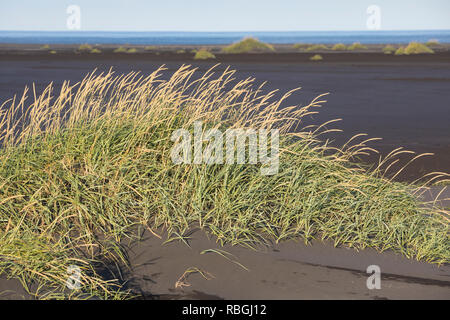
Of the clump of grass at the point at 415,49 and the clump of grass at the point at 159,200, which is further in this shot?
the clump of grass at the point at 415,49

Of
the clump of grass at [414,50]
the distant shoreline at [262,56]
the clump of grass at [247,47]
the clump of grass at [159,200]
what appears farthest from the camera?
the clump of grass at [247,47]

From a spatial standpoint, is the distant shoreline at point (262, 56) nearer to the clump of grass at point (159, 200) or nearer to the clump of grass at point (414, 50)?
the clump of grass at point (414, 50)

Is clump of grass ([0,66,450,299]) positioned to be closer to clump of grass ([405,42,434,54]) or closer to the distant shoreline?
the distant shoreline

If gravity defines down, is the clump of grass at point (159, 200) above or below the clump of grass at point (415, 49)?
below

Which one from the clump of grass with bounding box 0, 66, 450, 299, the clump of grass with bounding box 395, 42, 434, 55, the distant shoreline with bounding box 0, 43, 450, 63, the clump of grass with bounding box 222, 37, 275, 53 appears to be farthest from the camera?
the clump of grass with bounding box 222, 37, 275, 53

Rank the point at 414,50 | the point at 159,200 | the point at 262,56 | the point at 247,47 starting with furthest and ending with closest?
the point at 247,47 → the point at 414,50 → the point at 262,56 → the point at 159,200

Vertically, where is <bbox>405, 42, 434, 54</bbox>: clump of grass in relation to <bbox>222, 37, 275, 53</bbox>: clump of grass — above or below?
below

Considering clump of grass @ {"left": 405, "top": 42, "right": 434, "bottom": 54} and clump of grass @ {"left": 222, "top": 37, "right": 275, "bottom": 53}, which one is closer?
clump of grass @ {"left": 405, "top": 42, "right": 434, "bottom": 54}

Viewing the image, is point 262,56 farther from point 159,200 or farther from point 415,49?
point 159,200

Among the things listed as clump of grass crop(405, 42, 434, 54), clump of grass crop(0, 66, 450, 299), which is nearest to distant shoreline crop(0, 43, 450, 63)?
clump of grass crop(405, 42, 434, 54)

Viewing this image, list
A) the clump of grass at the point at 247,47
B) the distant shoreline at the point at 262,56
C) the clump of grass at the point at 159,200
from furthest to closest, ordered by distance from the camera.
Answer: the clump of grass at the point at 247,47 < the distant shoreline at the point at 262,56 < the clump of grass at the point at 159,200

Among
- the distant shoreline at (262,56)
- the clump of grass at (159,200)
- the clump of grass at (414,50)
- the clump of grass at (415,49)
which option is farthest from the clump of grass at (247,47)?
the clump of grass at (159,200)

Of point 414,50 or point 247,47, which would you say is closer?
point 414,50

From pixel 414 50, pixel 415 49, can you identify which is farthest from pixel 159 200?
pixel 415 49
